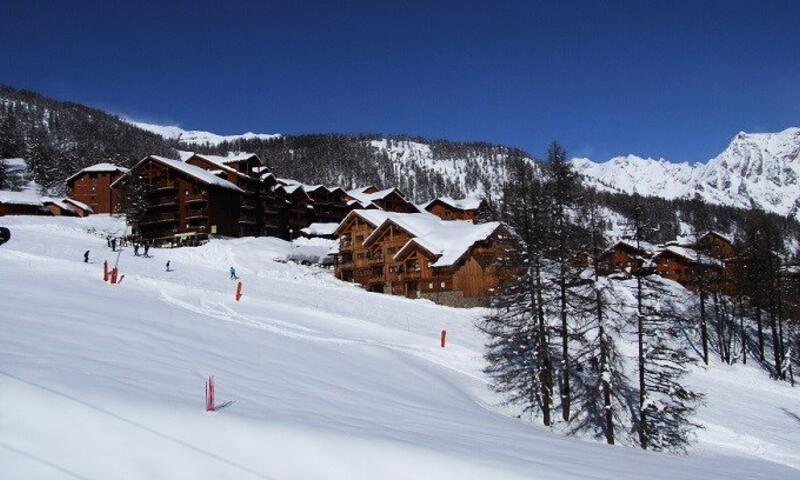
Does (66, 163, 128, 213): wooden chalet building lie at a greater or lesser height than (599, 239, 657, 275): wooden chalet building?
greater

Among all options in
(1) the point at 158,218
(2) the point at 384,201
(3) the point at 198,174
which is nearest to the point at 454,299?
(3) the point at 198,174

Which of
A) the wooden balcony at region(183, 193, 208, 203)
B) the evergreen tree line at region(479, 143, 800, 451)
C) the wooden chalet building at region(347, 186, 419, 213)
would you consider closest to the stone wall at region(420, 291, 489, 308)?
the evergreen tree line at region(479, 143, 800, 451)

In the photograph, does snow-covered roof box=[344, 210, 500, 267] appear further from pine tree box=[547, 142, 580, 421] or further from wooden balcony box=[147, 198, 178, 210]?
pine tree box=[547, 142, 580, 421]

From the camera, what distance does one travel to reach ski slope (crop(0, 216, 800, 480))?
24.2 ft

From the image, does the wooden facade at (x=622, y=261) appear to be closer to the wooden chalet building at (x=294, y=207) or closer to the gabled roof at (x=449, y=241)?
the gabled roof at (x=449, y=241)

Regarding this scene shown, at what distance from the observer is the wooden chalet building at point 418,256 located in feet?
187

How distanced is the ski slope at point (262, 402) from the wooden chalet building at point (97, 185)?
212 feet

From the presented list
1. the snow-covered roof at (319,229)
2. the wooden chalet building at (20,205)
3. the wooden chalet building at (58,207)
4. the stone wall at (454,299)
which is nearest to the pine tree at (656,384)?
the stone wall at (454,299)

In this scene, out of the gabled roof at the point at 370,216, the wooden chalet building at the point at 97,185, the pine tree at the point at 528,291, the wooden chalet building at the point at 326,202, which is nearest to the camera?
the pine tree at the point at 528,291

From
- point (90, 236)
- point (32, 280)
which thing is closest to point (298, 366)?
point (32, 280)

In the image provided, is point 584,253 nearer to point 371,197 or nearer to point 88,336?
point 88,336

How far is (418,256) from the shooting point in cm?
6256

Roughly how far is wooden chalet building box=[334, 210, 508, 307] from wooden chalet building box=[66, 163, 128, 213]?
4717 cm

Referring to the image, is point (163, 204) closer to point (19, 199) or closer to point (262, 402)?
point (19, 199)
